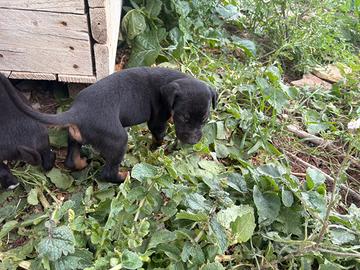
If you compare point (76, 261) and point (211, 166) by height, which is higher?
point (76, 261)

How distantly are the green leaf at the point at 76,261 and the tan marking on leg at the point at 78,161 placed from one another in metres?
0.81

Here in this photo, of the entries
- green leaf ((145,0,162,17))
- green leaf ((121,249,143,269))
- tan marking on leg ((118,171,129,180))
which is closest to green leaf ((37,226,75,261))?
green leaf ((121,249,143,269))

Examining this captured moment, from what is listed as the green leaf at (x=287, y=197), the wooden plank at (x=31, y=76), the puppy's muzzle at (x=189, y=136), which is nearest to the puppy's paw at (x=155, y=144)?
the puppy's muzzle at (x=189, y=136)

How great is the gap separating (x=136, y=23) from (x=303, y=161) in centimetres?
190

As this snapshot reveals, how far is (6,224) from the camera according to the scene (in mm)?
2590

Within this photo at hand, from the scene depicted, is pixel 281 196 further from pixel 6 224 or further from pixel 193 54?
pixel 193 54

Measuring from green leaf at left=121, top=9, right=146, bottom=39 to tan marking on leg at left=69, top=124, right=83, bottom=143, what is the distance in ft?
Answer: 5.12

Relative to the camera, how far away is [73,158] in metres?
2.99

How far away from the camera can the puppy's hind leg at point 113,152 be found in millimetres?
2754

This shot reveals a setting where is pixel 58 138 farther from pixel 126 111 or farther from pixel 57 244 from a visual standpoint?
pixel 57 244

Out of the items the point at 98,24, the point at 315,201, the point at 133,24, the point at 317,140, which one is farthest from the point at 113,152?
the point at 317,140

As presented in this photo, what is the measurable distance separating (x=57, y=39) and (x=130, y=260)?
1761 millimetres

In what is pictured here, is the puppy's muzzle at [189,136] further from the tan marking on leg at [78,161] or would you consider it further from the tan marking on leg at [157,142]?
the tan marking on leg at [78,161]

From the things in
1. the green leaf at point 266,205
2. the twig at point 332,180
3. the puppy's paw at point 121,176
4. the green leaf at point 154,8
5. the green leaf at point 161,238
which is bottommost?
the twig at point 332,180
